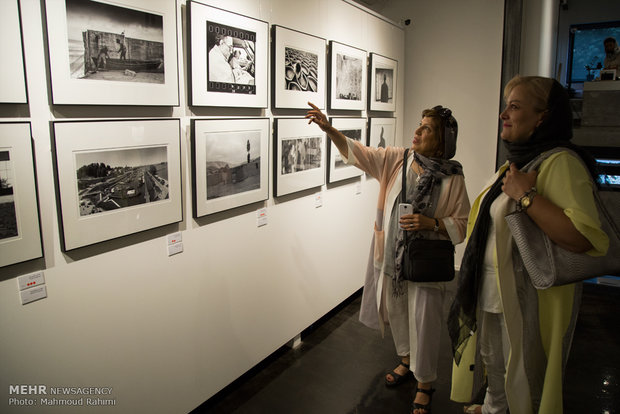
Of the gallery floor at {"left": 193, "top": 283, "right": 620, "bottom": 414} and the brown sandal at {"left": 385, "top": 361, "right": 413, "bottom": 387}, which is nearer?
the gallery floor at {"left": 193, "top": 283, "right": 620, "bottom": 414}

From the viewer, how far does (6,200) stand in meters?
1.70

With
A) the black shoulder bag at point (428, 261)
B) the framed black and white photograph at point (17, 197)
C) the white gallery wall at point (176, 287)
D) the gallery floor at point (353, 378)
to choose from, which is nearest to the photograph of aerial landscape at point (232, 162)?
the white gallery wall at point (176, 287)

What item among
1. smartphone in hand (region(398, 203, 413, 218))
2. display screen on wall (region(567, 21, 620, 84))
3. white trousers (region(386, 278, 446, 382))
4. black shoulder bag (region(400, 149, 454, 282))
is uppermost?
display screen on wall (region(567, 21, 620, 84))

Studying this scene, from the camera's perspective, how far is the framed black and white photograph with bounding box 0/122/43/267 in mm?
1688

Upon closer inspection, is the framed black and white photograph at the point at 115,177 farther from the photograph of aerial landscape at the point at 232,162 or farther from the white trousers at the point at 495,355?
the white trousers at the point at 495,355

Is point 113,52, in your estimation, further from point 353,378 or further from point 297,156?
point 353,378

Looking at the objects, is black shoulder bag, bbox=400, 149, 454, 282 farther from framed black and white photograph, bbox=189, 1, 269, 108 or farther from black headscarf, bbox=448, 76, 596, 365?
framed black and white photograph, bbox=189, 1, 269, 108

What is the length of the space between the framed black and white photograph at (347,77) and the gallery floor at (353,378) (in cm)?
208

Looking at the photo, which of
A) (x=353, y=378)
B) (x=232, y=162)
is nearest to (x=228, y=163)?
(x=232, y=162)

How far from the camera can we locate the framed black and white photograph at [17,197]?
169 centimetres

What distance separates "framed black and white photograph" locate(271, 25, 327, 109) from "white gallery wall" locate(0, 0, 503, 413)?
0.10 metres

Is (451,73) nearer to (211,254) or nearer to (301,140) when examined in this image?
(301,140)

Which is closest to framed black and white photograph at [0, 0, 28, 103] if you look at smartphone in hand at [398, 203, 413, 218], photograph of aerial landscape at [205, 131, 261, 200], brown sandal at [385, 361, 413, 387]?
photograph of aerial landscape at [205, 131, 261, 200]

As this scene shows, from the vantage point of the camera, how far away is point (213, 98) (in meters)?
2.59
